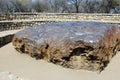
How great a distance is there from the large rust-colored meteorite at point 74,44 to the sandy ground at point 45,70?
22cm

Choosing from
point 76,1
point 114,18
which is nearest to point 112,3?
point 76,1

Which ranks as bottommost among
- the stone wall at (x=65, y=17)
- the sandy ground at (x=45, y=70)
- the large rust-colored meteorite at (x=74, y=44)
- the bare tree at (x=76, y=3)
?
the bare tree at (x=76, y=3)

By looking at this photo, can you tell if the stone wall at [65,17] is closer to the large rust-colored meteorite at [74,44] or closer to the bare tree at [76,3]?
the large rust-colored meteorite at [74,44]

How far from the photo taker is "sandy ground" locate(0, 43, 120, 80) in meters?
9.26

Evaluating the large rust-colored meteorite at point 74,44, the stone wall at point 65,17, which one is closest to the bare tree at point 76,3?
the stone wall at point 65,17

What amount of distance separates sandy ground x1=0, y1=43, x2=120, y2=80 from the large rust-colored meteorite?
0.22 meters

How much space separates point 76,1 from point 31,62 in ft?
96.8

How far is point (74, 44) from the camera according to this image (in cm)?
1003

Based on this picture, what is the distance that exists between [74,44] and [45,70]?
3.86ft

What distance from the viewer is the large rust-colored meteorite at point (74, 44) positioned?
9945 mm

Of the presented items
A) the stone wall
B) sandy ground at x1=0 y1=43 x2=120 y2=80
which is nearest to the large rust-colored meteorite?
sandy ground at x1=0 y1=43 x2=120 y2=80

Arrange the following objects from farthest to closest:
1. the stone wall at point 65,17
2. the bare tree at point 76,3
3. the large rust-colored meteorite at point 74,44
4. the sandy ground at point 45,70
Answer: the bare tree at point 76,3
the stone wall at point 65,17
the large rust-colored meteorite at point 74,44
the sandy ground at point 45,70

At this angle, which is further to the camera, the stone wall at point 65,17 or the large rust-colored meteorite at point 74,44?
the stone wall at point 65,17

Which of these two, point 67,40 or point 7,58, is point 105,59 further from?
point 7,58
